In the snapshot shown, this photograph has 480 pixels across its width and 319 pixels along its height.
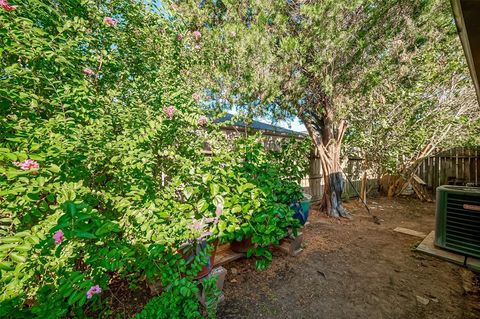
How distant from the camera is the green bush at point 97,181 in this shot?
95cm

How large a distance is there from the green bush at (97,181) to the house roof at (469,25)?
4.37 ft

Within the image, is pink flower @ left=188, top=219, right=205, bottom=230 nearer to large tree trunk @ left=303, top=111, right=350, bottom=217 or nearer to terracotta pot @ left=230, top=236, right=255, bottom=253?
terracotta pot @ left=230, top=236, right=255, bottom=253

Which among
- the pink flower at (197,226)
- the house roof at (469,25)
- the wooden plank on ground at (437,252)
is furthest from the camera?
the wooden plank on ground at (437,252)

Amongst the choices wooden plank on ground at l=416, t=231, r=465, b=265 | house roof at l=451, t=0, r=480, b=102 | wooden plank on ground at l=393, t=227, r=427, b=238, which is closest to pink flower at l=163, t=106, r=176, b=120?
house roof at l=451, t=0, r=480, b=102

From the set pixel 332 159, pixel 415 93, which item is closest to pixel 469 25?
pixel 415 93

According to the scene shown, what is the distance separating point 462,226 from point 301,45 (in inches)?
136

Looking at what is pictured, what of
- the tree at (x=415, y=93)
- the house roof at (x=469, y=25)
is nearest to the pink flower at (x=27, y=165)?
the house roof at (x=469, y=25)

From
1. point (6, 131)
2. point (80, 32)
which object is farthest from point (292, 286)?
point (80, 32)

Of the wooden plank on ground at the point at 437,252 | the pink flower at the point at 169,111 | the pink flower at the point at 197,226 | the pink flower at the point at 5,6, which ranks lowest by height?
the wooden plank on ground at the point at 437,252

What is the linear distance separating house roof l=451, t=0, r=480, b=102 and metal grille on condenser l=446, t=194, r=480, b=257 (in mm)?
2296

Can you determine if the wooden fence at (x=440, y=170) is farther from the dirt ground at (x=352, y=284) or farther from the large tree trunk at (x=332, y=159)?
the dirt ground at (x=352, y=284)

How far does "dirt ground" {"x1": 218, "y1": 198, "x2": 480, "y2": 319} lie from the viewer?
1.97 metres

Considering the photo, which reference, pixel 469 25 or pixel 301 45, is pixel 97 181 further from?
pixel 301 45

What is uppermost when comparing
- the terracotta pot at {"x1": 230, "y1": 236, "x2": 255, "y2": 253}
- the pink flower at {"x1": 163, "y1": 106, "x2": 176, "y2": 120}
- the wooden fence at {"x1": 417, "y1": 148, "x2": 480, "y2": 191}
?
the pink flower at {"x1": 163, "y1": 106, "x2": 176, "y2": 120}
